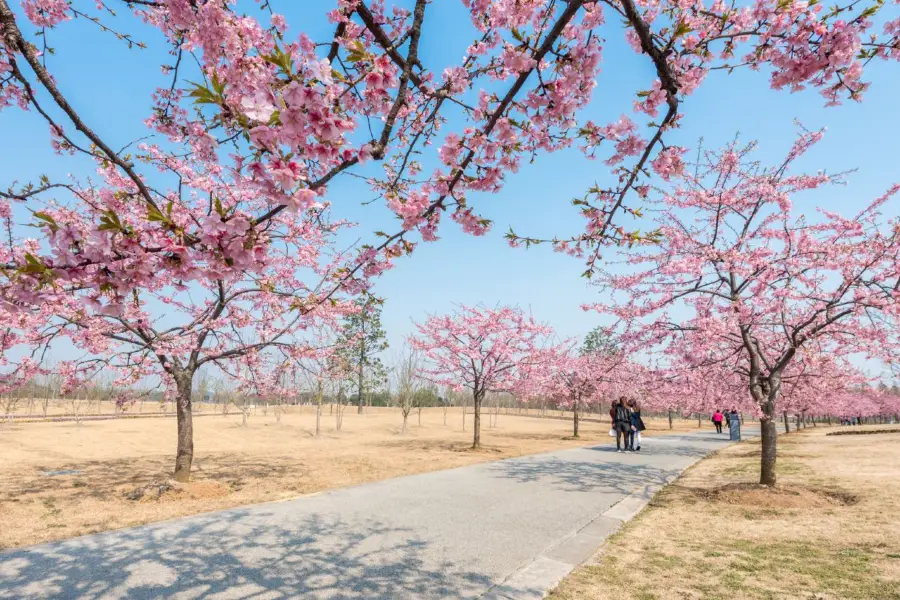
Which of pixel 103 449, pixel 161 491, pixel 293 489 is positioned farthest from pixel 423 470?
pixel 103 449

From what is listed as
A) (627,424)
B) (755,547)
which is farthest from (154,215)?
(627,424)

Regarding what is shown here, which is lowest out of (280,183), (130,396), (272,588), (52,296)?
(272,588)

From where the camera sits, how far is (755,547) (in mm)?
5125

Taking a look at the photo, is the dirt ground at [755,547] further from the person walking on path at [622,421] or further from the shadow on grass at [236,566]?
the person walking on path at [622,421]

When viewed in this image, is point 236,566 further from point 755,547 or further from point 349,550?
point 755,547

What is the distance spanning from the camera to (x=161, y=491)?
26.3 feet

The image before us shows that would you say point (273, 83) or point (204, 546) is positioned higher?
point (273, 83)

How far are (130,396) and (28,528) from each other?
3.98 metres

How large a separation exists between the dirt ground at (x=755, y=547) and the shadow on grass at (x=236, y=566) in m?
1.46

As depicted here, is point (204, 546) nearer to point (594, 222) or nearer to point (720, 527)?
point (594, 222)

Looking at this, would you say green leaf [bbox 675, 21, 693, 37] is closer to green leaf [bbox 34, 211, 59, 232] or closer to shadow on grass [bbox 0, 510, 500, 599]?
green leaf [bbox 34, 211, 59, 232]

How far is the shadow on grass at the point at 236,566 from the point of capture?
3936 mm

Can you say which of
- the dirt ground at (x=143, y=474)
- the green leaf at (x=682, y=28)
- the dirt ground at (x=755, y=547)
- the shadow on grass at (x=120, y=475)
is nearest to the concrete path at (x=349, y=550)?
the dirt ground at (x=755, y=547)

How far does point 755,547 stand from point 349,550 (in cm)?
460
